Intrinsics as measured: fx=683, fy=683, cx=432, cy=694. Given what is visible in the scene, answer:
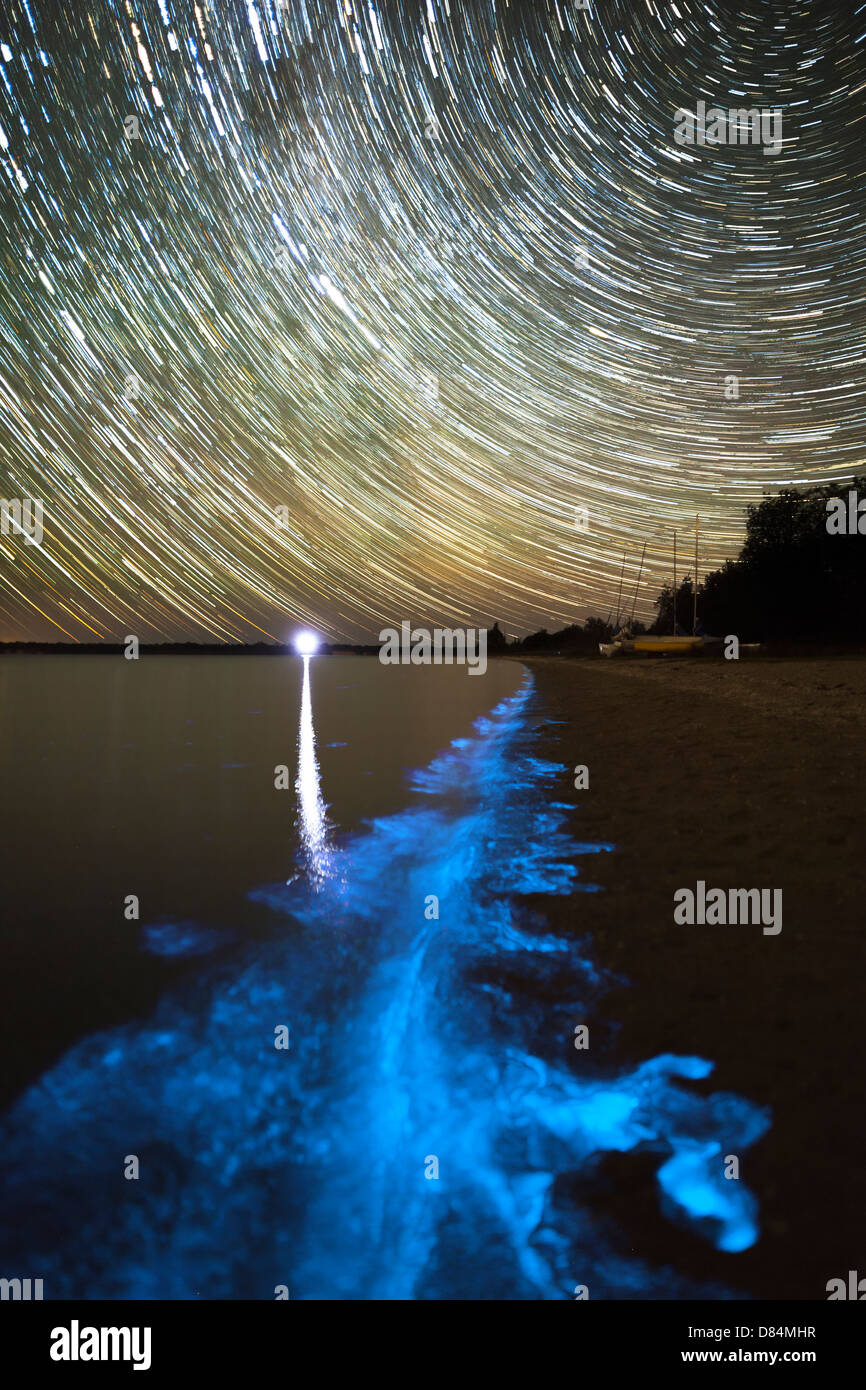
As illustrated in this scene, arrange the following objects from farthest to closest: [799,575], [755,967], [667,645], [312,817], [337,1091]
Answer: [667,645], [799,575], [312,817], [755,967], [337,1091]

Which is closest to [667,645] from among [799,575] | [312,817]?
[799,575]

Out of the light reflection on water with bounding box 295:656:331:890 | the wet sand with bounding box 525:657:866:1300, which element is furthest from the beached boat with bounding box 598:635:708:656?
the wet sand with bounding box 525:657:866:1300

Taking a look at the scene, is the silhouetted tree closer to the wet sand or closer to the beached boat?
the beached boat

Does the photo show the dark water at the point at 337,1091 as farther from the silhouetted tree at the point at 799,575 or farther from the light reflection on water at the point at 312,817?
the silhouetted tree at the point at 799,575

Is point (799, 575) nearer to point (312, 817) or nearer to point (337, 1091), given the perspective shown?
point (312, 817)
